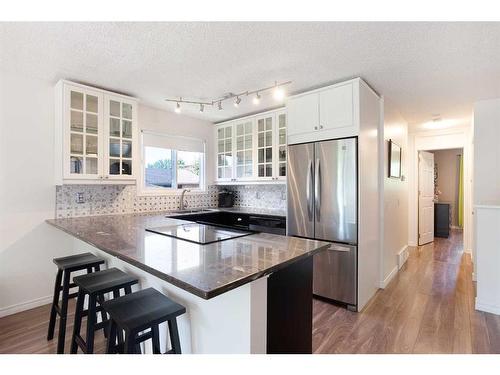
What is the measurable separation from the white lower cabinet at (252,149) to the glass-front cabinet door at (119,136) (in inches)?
59.5

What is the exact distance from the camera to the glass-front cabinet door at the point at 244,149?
3.86 metres

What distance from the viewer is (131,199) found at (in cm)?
338

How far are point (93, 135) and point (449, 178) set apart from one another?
871 cm

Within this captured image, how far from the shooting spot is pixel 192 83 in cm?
270

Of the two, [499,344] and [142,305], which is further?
[499,344]

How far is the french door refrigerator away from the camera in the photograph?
8.38 ft

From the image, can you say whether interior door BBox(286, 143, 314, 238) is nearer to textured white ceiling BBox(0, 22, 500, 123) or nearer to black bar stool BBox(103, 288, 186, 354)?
textured white ceiling BBox(0, 22, 500, 123)

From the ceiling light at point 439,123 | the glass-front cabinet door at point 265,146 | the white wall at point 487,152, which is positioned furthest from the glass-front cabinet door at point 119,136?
the ceiling light at point 439,123

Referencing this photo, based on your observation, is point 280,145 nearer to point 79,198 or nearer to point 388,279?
point 388,279

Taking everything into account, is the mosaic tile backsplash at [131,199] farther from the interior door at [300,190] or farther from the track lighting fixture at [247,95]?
the track lighting fixture at [247,95]

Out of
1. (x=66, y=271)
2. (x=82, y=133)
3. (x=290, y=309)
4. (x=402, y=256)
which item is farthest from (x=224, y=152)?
(x=402, y=256)

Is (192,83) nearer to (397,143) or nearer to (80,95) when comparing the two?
(80,95)

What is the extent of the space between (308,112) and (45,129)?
9.10 feet
